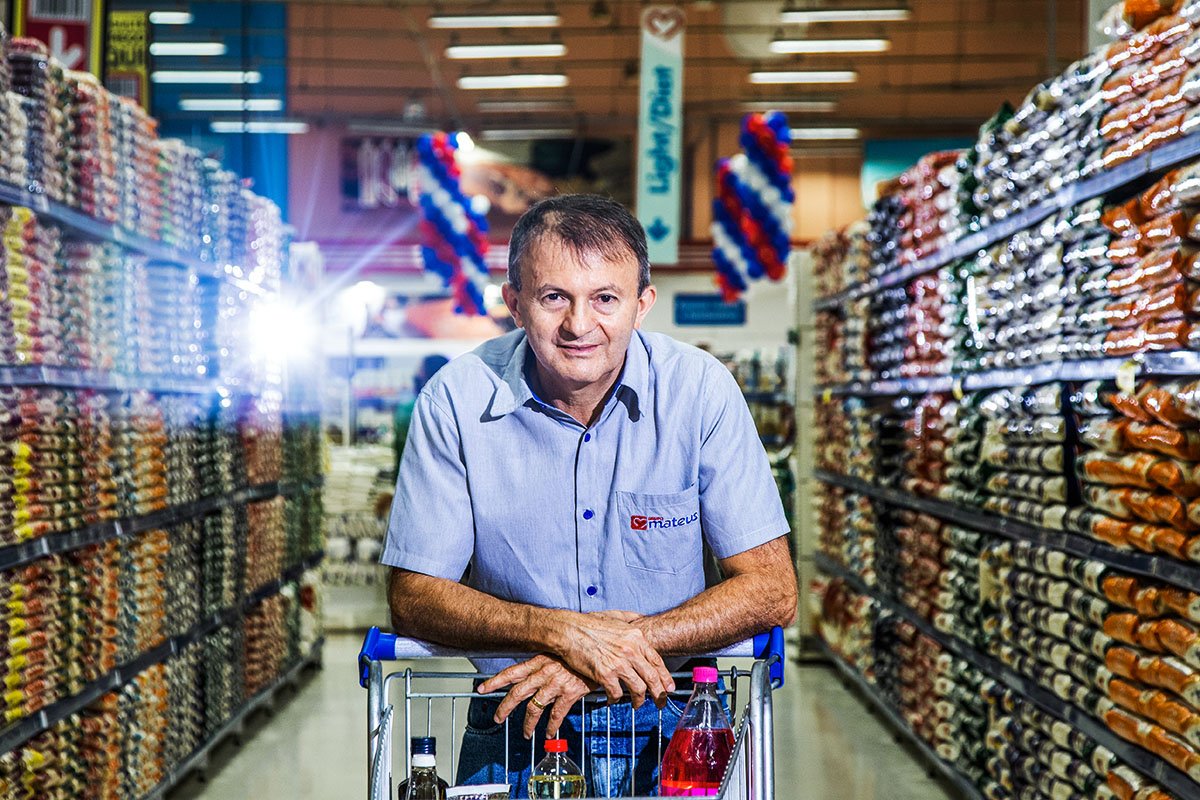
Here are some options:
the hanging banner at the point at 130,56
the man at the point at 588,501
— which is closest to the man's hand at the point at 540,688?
the man at the point at 588,501

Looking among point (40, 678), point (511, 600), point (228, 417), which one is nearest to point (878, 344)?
point (228, 417)

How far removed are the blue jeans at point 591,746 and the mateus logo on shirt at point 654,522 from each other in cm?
32

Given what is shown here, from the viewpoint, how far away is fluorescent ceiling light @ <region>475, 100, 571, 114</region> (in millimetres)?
22469

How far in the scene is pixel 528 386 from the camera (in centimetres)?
252

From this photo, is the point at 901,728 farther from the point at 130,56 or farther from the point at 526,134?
the point at 526,134

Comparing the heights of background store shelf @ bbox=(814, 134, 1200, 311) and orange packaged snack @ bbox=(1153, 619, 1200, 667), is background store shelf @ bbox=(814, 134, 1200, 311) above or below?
above

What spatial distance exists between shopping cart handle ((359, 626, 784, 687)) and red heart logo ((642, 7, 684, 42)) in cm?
897

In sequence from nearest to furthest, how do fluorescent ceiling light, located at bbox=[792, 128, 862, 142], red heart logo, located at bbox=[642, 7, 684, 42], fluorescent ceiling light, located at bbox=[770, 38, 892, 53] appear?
1. red heart logo, located at bbox=[642, 7, 684, 42]
2. fluorescent ceiling light, located at bbox=[770, 38, 892, 53]
3. fluorescent ceiling light, located at bbox=[792, 128, 862, 142]

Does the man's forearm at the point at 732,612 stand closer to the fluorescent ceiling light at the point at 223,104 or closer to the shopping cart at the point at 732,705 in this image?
the shopping cart at the point at 732,705

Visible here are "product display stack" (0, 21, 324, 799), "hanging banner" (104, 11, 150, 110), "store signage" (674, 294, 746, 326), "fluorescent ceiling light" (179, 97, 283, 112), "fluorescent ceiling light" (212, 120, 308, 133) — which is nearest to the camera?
"product display stack" (0, 21, 324, 799)

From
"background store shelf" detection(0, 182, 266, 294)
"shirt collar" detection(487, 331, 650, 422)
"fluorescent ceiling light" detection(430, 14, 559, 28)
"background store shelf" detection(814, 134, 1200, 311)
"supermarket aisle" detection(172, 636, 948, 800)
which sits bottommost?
"supermarket aisle" detection(172, 636, 948, 800)

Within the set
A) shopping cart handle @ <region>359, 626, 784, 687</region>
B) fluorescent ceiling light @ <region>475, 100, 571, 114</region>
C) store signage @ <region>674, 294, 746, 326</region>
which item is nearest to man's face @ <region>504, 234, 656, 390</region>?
shopping cart handle @ <region>359, 626, 784, 687</region>

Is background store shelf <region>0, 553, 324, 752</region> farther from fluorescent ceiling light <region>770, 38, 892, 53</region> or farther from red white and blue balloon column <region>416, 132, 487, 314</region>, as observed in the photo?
fluorescent ceiling light <region>770, 38, 892, 53</region>

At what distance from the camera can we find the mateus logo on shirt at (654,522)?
8.20 feet
